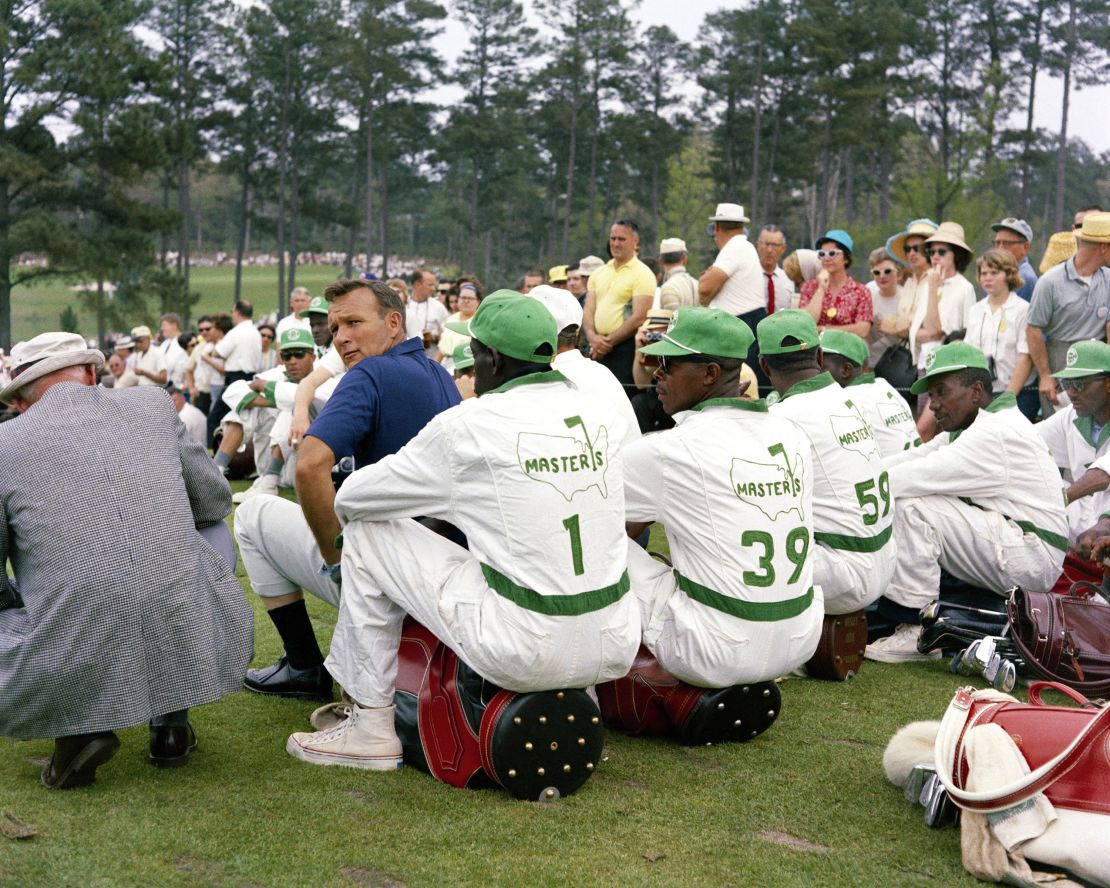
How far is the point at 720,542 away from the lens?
4.31m

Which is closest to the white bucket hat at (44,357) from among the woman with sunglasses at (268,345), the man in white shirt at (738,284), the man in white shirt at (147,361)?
the man in white shirt at (738,284)

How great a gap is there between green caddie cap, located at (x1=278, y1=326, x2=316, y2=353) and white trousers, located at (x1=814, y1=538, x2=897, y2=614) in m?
5.57

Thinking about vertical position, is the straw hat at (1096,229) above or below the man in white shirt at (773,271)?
above

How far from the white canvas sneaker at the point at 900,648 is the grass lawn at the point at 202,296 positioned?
37623mm

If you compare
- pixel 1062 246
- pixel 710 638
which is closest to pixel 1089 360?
pixel 710 638

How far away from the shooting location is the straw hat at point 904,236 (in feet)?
33.2

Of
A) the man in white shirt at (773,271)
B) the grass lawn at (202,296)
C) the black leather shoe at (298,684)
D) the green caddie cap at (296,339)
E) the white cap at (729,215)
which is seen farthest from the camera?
the grass lawn at (202,296)

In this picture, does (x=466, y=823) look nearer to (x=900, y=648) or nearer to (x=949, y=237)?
(x=900, y=648)

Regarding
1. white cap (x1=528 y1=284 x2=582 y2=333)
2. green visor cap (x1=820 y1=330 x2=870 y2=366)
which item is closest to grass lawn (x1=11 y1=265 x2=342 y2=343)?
white cap (x1=528 y1=284 x2=582 y2=333)

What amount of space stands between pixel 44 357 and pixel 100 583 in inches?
34.1

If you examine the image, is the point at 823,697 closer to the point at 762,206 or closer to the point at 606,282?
the point at 606,282

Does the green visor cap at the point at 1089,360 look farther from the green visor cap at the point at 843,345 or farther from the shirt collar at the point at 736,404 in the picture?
the shirt collar at the point at 736,404

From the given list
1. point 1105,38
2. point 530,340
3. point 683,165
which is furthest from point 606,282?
point 683,165

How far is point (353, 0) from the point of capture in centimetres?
4562
